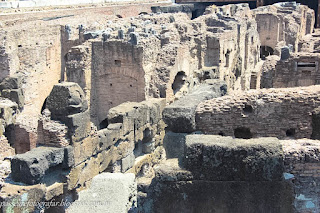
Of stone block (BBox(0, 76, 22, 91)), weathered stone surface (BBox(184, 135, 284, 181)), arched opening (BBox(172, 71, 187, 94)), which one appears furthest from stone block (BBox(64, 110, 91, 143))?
stone block (BBox(0, 76, 22, 91))

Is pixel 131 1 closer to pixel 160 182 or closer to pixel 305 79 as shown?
pixel 305 79

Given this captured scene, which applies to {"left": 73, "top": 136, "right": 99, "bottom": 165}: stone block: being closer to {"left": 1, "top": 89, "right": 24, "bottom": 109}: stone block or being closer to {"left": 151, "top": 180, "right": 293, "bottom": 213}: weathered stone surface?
{"left": 151, "top": 180, "right": 293, "bottom": 213}: weathered stone surface

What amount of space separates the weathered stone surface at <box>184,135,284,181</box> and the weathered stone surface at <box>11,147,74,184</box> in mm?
3216

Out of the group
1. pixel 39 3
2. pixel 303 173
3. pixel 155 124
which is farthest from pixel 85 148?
pixel 39 3

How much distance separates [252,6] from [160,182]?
34.4 metres

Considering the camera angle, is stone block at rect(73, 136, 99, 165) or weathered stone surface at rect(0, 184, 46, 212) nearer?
weathered stone surface at rect(0, 184, 46, 212)

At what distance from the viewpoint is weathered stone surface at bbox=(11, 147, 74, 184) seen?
7297 mm

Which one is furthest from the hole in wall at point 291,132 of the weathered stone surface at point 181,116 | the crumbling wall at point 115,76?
the crumbling wall at point 115,76

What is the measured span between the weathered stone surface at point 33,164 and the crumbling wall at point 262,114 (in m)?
2.83

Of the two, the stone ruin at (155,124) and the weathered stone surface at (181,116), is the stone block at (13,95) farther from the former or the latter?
the weathered stone surface at (181,116)

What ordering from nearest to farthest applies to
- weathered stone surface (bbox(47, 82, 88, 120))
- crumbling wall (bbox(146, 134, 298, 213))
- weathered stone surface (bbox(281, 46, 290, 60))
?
crumbling wall (bbox(146, 134, 298, 213))
weathered stone surface (bbox(47, 82, 88, 120))
weathered stone surface (bbox(281, 46, 290, 60))

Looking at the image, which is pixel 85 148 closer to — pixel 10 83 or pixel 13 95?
pixel 13 95

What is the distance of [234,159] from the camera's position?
16.7ft

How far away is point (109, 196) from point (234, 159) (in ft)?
5.15
